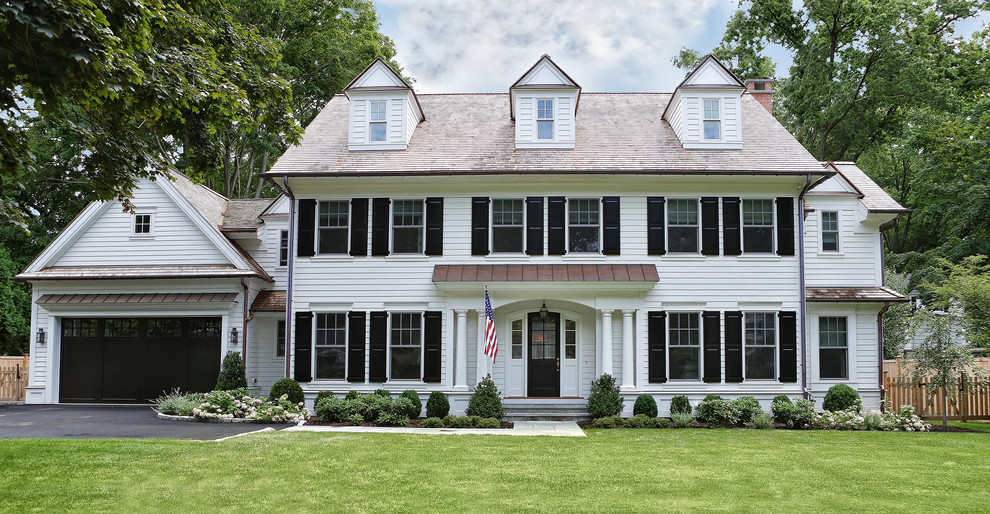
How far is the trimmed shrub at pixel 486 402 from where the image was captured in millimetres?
16078

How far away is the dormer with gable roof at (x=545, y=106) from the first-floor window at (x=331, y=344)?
20.8 ft

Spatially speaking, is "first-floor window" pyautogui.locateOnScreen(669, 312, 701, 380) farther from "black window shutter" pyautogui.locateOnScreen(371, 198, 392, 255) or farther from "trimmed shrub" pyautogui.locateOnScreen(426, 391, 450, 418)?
"black window shutter" pyautogui.locateOnScreen(371, 198, 392, 255)

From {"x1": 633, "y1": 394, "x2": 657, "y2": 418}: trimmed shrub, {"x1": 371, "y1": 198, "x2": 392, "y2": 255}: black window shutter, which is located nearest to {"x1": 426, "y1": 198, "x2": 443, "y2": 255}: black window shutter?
{"x1": 371, "y1": 198, "x2": 392, "y2": 255}: black window shutter

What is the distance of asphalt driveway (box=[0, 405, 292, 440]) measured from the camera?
42.8ft

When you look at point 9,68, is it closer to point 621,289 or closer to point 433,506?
point 433,506

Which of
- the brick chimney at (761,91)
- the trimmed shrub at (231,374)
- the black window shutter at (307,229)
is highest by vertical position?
the brick chimney at (761,91)

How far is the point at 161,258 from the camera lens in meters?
19.1

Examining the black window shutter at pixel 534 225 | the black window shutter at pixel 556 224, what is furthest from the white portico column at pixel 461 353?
the black window shutter at pixel 556 224

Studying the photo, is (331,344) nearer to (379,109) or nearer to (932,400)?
(379,109)

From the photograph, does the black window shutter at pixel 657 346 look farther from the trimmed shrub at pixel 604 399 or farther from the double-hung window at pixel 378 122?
the double-hung window at pixel 378 122

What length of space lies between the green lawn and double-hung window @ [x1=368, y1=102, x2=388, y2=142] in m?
8.60

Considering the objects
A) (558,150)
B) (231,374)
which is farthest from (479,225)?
(231,374)

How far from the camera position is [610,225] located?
1766cm

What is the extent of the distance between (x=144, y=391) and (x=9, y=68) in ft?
42.0
